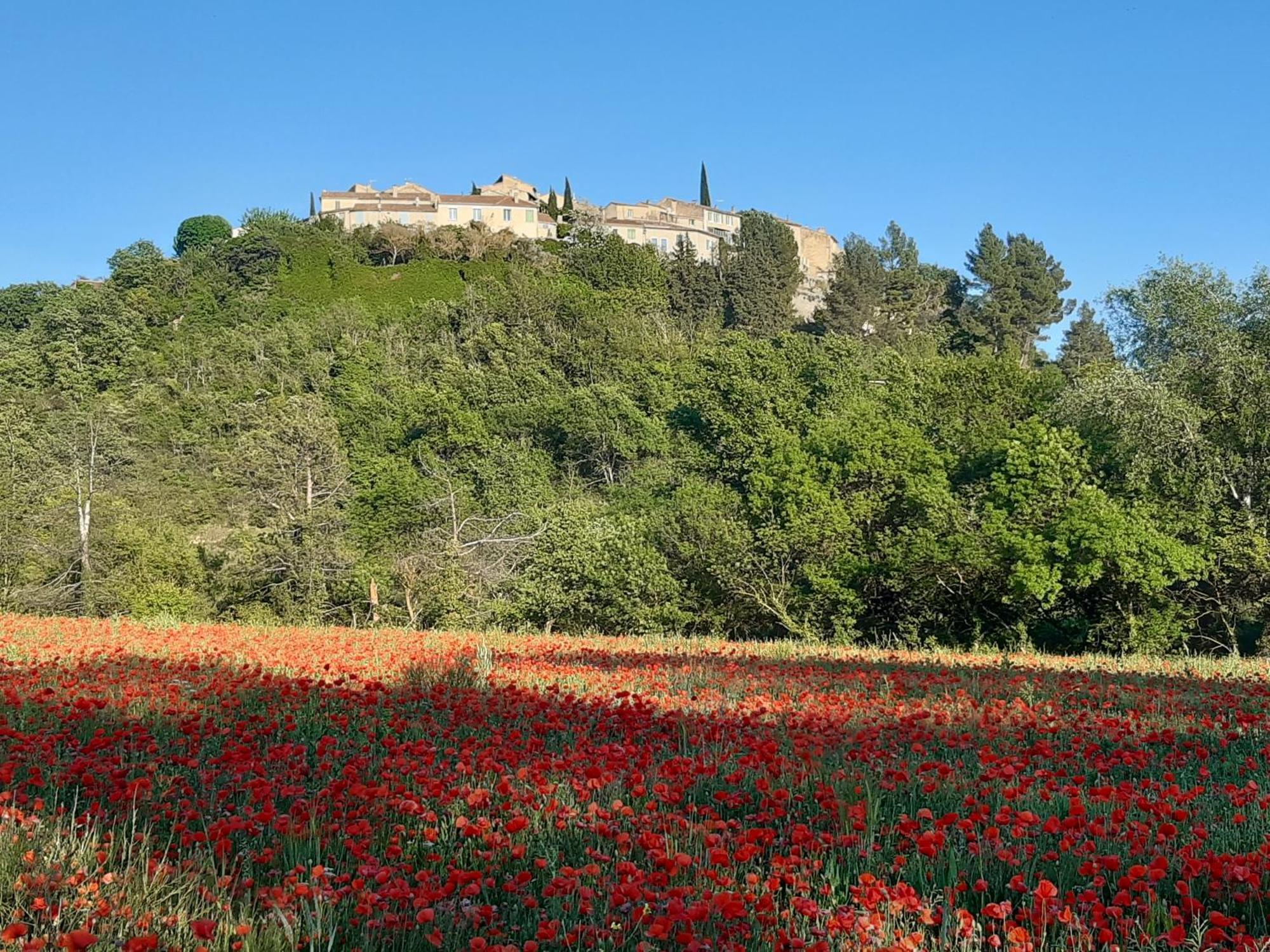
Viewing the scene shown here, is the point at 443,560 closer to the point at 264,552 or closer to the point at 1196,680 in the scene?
the point at 264,552

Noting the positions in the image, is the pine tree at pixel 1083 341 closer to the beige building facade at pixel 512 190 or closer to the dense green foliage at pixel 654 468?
the dense green foliage at pixel 654 468

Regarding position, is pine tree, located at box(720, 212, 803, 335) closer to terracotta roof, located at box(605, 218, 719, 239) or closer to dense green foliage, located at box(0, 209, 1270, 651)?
dense green foliage, located at box(0, 209, 1270, 651)

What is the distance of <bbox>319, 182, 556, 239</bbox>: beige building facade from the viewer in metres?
140

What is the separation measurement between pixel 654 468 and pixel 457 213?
3566 inches

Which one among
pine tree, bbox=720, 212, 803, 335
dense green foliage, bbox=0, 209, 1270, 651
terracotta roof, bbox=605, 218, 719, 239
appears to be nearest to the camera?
dense green foliage, bbox=0, 209, 1270, 651

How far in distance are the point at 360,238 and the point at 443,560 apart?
95.4 m

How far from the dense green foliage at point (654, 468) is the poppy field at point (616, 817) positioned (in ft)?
77.3

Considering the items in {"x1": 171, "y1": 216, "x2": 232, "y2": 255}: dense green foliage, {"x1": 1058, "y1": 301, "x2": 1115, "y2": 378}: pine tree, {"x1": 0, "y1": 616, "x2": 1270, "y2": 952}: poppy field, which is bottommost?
{"x1": 0, "y1": 616, "x2": 1270, "y2": 952}: poppy field

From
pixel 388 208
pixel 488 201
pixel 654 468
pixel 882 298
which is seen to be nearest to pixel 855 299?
pixel 882 298

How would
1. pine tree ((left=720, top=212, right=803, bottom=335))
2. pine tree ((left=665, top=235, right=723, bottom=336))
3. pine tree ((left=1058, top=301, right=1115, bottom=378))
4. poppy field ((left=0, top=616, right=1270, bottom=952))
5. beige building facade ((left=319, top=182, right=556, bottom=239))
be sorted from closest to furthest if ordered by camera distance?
poppy field ((left=0, top=616, right=1270, bottom=952)) → pine tree ((left=1058, top=301, right=1115, bottom=378)) → pine tree ((left=720, top=212, right=803, bottom=335)) → pine tree ((left=665, top=235, right=723, bottom=336)) → beige building facade ((left=319, top=182, right=556, bottom=239))

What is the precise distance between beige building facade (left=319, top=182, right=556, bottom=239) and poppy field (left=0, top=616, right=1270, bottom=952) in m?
132

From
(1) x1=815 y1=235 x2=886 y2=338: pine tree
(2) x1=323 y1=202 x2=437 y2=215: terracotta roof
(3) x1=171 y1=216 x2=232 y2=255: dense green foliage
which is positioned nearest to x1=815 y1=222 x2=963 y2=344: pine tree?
(1) x1=815 y1=235 x2=886 y2=338: pine tree

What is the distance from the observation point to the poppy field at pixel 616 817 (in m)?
4.19

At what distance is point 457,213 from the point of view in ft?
471
